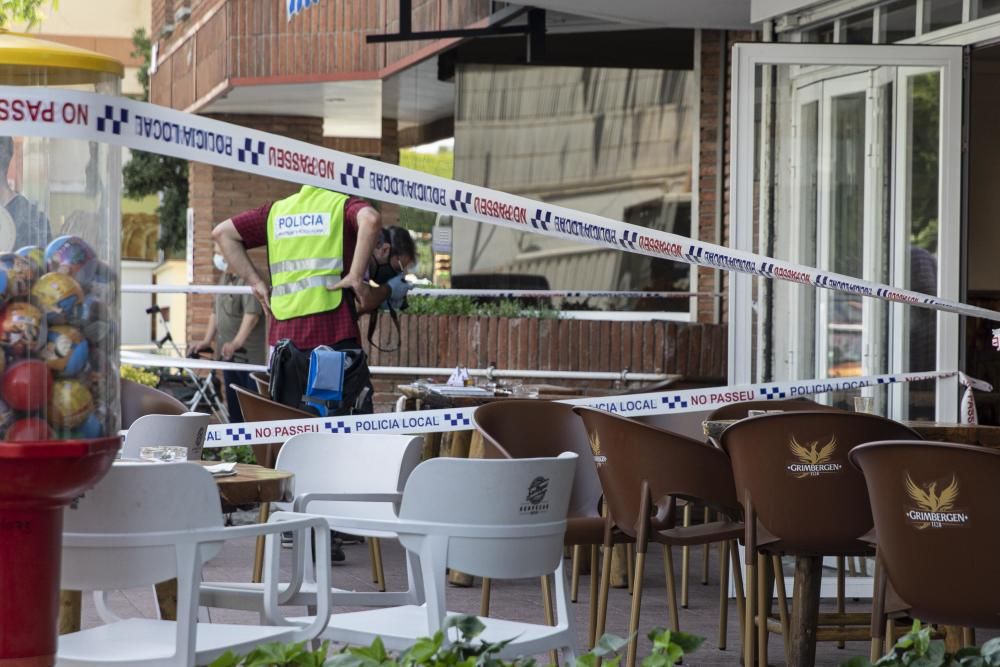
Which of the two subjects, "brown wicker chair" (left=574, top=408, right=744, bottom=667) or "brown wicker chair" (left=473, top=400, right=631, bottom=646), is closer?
"brown wicker chair" (left=574, top=408, right=744, bottom=667)

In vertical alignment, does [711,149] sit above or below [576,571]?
above

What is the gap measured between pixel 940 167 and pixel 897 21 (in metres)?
0.79

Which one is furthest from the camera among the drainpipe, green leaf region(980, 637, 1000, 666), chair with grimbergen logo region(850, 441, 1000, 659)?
the drainpipe

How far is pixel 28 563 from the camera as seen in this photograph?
2.86 m

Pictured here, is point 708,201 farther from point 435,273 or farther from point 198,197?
point 198,197

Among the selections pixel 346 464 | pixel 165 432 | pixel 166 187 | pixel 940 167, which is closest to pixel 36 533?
pixel 346 464

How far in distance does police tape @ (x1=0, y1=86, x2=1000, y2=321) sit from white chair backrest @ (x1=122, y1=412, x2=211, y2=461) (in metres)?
1.25

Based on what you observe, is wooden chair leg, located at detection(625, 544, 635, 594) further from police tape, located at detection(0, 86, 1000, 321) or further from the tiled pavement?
police tape, located at detection(0, 86, 1000, 321)

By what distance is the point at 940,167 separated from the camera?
7.41m

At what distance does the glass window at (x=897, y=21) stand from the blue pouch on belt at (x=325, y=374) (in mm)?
3111

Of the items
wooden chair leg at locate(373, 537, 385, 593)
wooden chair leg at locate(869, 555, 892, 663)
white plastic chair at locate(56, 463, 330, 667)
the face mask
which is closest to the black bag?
the face mask

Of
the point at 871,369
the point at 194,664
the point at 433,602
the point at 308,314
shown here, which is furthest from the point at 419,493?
the point at 871,369

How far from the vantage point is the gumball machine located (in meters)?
2.74

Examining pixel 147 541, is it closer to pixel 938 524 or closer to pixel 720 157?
pixel 938 524
